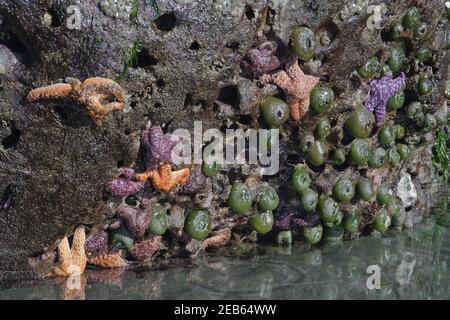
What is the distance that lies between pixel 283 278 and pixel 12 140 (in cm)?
A: 267

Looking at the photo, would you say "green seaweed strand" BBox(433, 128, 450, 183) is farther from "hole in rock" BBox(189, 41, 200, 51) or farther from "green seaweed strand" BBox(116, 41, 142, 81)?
"green seaweed strand" BBox(116, 41, 142, 81)

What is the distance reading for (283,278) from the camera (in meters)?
4.96

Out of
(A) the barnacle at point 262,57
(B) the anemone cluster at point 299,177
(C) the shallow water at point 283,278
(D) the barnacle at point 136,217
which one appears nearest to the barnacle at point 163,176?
(B) the anemone cluster at point 299,177

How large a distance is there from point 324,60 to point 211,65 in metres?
1.21

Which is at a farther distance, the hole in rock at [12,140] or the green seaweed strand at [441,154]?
the green seaweed strand at [441,154]

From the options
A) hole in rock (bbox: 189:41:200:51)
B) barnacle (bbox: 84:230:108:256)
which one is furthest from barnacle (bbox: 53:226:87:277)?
hole in rock (bbox: 189:41:200:51)

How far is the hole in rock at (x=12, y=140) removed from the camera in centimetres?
457

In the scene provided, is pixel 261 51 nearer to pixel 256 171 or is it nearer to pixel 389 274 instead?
pixel 256 171

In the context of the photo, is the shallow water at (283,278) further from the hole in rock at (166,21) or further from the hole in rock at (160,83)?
the hole in rock at (166,21)

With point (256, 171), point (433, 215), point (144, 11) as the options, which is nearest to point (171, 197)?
point (256, 171)

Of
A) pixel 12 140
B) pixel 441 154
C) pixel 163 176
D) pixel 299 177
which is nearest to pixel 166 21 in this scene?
pixel 163 176

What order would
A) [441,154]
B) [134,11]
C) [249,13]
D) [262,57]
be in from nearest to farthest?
[134,11] < [249,13] < [262,57] < [441,154]

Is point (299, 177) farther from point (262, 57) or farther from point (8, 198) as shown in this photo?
point (8, 198)

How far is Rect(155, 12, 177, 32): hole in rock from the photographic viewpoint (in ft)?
14.9
